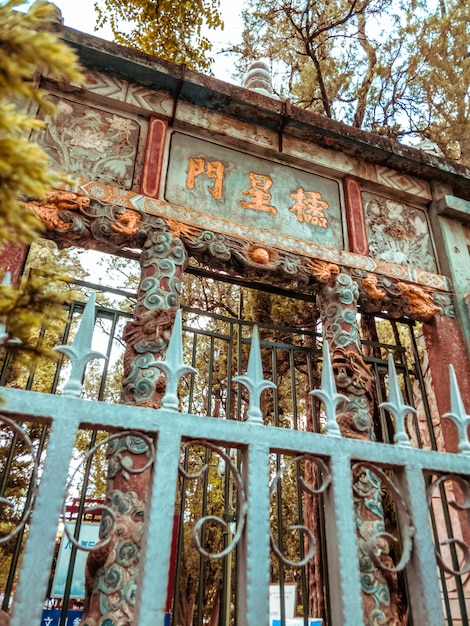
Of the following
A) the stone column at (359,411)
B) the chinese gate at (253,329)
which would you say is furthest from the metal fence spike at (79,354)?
the stone column at (359,411)

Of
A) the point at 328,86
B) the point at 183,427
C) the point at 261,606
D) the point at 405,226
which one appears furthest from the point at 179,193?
the point at 328,86

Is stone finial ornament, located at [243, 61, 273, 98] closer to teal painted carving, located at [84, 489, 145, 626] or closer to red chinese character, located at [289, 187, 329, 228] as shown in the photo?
red chinese character, located at [289, 187, 329, 228]

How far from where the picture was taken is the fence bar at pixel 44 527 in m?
1.08

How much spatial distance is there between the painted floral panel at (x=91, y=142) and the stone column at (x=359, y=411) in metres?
2.26

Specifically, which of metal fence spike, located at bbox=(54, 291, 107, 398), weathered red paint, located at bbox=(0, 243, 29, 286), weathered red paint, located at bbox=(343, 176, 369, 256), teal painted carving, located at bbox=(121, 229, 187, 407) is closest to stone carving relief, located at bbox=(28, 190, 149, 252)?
teal painted carving, located at bbox=(121, 229, 187, 407)

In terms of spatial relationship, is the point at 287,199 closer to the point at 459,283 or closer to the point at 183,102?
the point at 183,102

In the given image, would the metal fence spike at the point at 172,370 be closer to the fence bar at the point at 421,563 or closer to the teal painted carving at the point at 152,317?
the fence bar at the point at 421,563

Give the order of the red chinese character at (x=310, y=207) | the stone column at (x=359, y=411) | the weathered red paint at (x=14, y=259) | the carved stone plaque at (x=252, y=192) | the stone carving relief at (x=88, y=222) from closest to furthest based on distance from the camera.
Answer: the stone column at (x=359, y=411), the weathered red paint at (x=14, y=259), the stone carving relief at (x=88, y=222), the carved stone plaque at (x=252, y=192), the red chinese character at (x=310, y=207)

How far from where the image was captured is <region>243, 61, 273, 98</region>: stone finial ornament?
5.63 m

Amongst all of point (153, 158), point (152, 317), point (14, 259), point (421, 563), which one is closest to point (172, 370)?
point (421, 563)

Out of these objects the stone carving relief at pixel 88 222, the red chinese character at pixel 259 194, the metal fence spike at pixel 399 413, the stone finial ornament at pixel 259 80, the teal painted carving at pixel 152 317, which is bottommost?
the metal fence spike at pixel 399 413

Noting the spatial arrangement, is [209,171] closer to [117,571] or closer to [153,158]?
[153,158]

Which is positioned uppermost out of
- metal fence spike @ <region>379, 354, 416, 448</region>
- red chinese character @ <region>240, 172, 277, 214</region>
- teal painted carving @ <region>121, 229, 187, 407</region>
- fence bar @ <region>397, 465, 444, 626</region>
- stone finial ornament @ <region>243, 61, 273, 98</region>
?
stone finial ornament @ <region>243, 61, 273, 98</region>

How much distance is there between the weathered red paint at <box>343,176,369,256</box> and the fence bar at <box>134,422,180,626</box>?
416 cm
